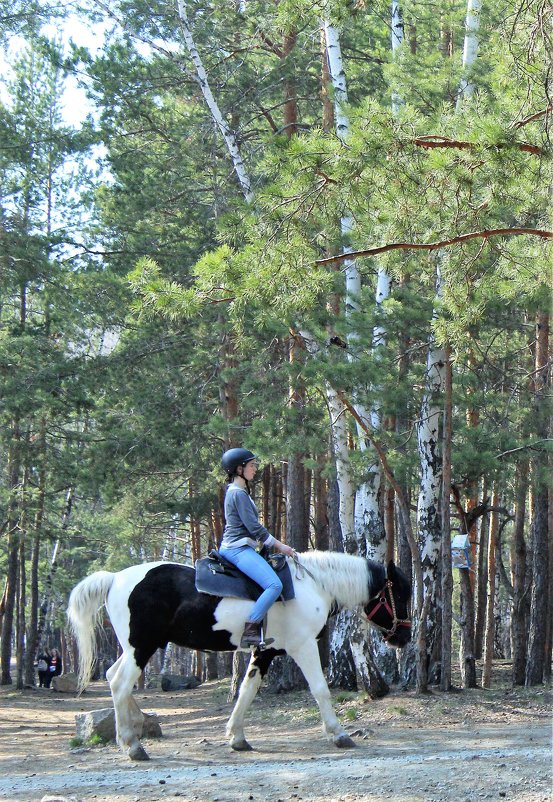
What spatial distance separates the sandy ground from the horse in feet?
1.38

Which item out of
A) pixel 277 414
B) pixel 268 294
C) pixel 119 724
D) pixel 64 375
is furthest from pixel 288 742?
pixel 64 375

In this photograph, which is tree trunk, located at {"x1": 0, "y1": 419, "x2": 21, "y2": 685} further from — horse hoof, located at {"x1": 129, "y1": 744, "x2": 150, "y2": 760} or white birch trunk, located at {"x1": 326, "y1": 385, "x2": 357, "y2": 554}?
horse hoof, located at {"x1": 129, "y1": 744, "x2": 150, "y2": 760}

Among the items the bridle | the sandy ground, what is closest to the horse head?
the bridle

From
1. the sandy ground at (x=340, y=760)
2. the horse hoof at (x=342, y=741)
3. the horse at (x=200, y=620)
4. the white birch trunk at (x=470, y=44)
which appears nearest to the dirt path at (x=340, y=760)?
the sandy ground at (x=340, y=760)

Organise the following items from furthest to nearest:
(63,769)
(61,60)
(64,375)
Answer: (64,375), (61,60), (63,769)

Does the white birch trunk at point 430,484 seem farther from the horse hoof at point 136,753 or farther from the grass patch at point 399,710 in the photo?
the horse hoof at point 136,753

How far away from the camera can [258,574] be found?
8641 mm

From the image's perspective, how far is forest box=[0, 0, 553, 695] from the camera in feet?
27.8

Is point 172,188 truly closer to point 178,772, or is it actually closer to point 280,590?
point 280,590

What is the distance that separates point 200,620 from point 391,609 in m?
1.89

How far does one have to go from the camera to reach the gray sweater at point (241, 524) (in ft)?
28.9

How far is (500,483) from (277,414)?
3.58 metres

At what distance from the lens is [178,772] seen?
7.75 metres

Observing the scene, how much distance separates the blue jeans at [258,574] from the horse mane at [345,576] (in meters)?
0.63
